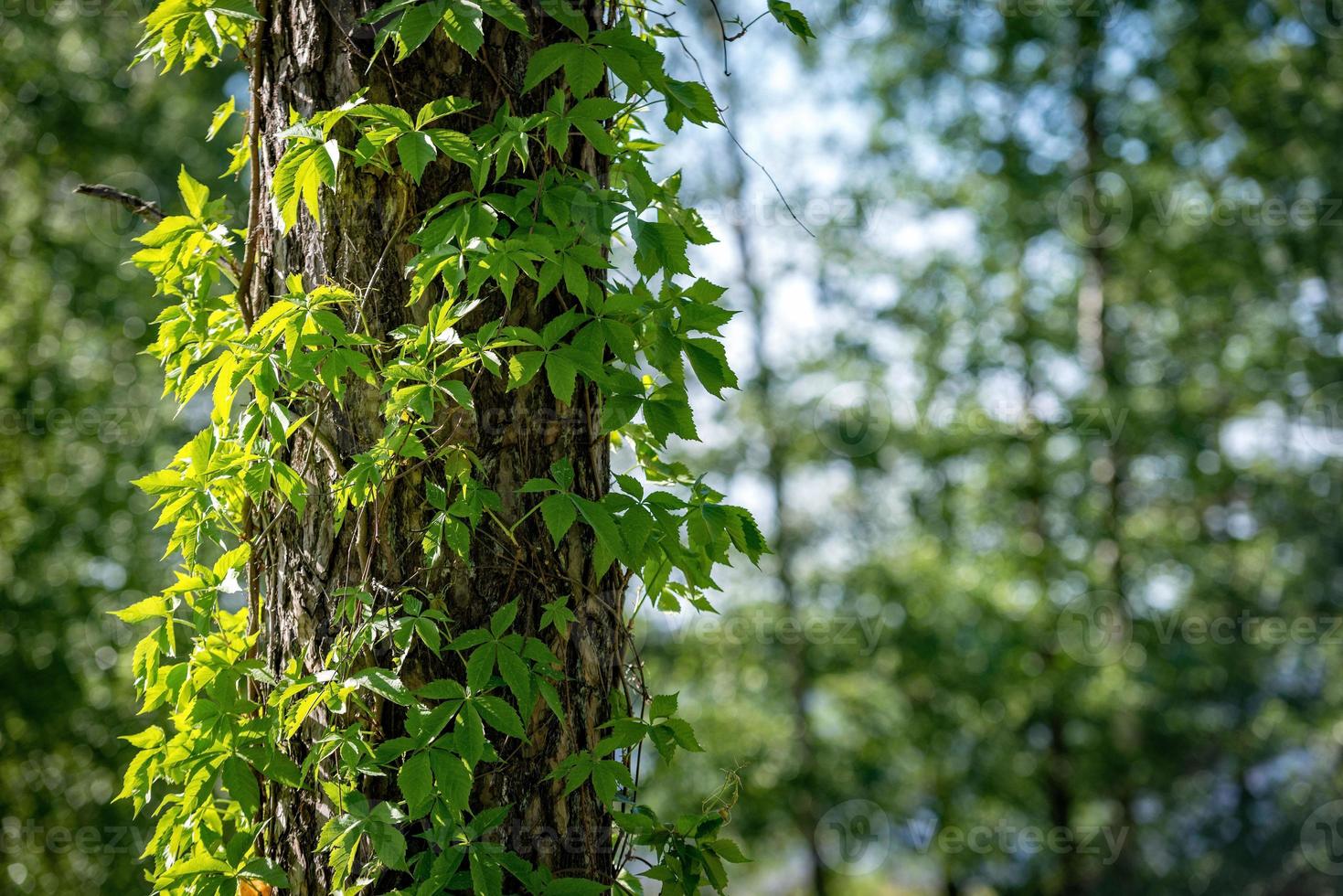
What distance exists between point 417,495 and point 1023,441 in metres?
7.31

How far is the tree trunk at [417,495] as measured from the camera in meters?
1.41

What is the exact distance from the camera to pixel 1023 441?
318 inches

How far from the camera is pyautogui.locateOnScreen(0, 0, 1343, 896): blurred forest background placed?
24.7 ft

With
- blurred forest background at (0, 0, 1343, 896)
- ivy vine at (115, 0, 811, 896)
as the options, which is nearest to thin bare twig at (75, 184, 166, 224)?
ivy vine at (115, 0, 811, 896)

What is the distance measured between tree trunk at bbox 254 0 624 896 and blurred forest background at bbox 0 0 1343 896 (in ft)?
20.0

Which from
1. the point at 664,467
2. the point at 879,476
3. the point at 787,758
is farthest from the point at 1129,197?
the point at 664,467

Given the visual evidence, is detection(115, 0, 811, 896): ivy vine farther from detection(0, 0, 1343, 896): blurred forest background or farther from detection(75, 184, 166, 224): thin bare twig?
detection(0, 0, 1343, 896): blurred forest background

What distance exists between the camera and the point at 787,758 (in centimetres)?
782

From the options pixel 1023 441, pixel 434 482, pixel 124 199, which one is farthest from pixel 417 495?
pixel 1023 441

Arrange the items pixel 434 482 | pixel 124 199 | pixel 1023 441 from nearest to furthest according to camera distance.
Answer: pixel 434 482
pixel 124 199
pixel 1023 441

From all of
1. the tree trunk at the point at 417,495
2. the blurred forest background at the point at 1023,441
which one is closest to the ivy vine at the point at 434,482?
the tree trunk at the point at 417,495

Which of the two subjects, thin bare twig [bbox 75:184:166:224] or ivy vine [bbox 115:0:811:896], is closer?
ivy vine [bbox 115:0:811:896]

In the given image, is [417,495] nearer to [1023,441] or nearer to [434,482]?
[434,482]

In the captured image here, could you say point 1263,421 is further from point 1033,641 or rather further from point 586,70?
point 586,70
